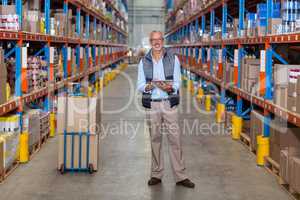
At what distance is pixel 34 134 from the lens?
6699 millimetres

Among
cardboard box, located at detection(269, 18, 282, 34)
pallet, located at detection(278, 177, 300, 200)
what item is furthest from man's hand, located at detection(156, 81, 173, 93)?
cardboard box, located at detection(269, 18, 282, 34)

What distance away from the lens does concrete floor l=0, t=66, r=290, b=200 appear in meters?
4.95

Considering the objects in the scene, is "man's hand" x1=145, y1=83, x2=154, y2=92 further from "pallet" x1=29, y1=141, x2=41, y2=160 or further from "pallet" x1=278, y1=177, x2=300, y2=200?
"pallet" x1=29, y1=141, x2=41, y2=160

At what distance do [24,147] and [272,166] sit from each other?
3209 millimetres

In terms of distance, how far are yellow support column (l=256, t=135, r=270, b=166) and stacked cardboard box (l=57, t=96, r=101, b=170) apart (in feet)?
7.06

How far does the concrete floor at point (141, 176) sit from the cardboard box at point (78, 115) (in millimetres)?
568

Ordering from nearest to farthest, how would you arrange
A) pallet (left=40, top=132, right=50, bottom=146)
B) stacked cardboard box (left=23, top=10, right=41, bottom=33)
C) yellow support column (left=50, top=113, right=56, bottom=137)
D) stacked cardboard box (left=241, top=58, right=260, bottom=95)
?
stacked cardboard box (left=23, top=10, right=41, bottom=33) < stacked cardboard box (left=241, top=58, right=260, bottom=95) < pallet (left=40, top=132, right=50, bottom=146) < yellow support column (left=50, top=113, right=56, bottom=137)

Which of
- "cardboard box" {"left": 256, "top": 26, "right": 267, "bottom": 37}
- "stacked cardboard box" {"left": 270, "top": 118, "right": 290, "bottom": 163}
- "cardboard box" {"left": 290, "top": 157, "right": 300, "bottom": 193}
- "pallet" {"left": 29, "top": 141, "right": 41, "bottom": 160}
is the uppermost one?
"cardboard box" {"left": 256, "top": 26, "right": 267, "bottom": 37}

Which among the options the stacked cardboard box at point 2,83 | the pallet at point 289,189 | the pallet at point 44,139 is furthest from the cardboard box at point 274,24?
the pallet at point 44,139

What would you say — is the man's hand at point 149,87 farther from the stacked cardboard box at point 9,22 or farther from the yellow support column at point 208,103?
the yellow support column at point 208,103

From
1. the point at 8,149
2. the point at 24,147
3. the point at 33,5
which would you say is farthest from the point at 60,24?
the point at 8,149

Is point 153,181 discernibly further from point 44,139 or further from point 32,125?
point 44,139

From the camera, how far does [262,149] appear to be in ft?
20.1

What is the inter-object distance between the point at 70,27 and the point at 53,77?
7.18 ft
